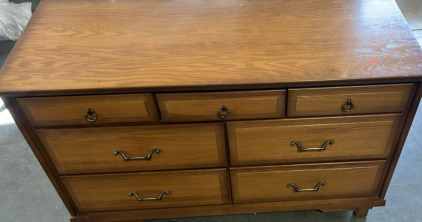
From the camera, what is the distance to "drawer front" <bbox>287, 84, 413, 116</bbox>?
36.9 inches

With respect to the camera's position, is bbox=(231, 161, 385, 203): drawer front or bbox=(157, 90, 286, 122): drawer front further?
bbox=(231, 161, 385, 203): drawer front

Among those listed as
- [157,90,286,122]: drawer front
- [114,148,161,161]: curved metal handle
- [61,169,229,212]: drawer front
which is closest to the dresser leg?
[61,169,229,212]: drawer front

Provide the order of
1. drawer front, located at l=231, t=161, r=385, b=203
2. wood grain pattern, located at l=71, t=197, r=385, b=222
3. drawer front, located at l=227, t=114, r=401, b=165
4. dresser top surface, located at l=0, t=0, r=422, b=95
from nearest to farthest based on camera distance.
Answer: dresser top surface, located at l=0, t=0, r=422, b=95
drawer front, located at l=227, t=114, r=401, b=165
drawer front, located at l=231, t=161, r=385, b=203
wood grain pattern, located at l=71, t=197, r=385, b=222

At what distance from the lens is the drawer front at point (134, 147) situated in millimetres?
1041

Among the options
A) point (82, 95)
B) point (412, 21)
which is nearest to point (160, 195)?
point (82, 95)

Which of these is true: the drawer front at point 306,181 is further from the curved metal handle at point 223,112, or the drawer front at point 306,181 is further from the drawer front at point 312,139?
the curved metal handle at point 223,112

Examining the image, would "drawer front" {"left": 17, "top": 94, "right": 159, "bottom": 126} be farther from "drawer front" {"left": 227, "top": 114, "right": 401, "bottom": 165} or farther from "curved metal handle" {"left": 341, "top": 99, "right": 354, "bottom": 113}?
"curved metal handle" {"left": 341, "top": 99, "right": 354, "bottom": 113}

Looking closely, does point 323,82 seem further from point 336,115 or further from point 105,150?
point 105,150

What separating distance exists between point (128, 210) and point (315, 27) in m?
0.84

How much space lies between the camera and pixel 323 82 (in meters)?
0.92

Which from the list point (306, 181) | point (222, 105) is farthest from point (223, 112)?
point (306, 181)

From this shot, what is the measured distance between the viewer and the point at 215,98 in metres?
0.96

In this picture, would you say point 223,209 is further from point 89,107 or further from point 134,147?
point 89,107

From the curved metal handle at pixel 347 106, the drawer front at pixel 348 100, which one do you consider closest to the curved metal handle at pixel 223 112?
the drawer front at pixel 348 100
